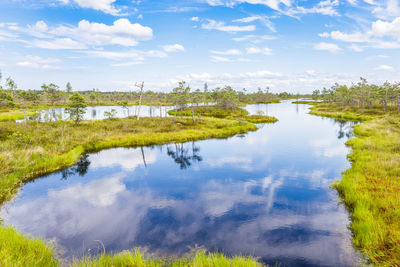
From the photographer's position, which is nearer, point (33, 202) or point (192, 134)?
point (33, 202)

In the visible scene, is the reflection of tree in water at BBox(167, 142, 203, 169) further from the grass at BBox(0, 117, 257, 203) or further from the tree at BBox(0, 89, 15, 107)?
the tree at BBox(0, 89, 15, 107)

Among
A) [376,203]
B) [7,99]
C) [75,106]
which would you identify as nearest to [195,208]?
[376,203]

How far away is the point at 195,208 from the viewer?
54.3 feet

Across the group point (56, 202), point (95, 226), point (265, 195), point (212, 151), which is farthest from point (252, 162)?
point (56, 202)

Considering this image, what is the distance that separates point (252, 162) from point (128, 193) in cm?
1672

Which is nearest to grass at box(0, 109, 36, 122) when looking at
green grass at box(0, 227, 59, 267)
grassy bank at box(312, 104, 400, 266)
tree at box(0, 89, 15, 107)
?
tree at box(0, 89, 15, 107)

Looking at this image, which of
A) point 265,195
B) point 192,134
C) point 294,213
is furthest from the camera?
point 192,134

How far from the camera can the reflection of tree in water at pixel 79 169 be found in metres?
23.4

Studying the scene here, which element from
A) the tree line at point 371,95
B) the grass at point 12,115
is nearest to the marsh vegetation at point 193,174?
the grass at point 12,115

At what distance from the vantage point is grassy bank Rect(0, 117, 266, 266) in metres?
8.79

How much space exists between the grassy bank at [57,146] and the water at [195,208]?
1.68m

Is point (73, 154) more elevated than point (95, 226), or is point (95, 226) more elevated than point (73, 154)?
point (73, 154)

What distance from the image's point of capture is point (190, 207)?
54.8 feet

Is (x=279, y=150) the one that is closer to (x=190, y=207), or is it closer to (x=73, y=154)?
(x=190, y=207)
